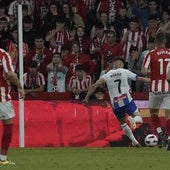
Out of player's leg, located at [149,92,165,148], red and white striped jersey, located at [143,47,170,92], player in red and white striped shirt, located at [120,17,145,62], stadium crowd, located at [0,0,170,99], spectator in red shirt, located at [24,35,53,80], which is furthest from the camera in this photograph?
player in red and white striped shirt, located at [120,17,145,62]

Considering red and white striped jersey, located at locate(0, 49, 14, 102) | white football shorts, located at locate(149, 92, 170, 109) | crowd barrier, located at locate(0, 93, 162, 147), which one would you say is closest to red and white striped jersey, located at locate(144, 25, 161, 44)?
crowd barrier, located at locate(0, 93, 162, 147)

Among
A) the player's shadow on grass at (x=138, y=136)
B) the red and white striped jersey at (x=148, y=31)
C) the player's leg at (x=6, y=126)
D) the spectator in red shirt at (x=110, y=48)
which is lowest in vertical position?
the player's shadow on grass at (x=138, y=136)

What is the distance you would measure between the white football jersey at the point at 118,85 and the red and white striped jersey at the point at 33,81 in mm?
3350

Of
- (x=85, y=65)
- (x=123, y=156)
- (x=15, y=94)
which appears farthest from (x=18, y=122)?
(x=123, y=156)

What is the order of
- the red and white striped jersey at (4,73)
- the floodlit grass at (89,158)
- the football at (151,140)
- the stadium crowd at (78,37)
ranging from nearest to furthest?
the floodlit grass at (89,158) < the red and white striped jersey at (4,73) < the football at (151,140) < the stadium crowd at (78,37)

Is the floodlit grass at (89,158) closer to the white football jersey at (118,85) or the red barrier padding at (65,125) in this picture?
the red barrier padding at (65,125)

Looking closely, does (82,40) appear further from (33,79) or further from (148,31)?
(33,79)

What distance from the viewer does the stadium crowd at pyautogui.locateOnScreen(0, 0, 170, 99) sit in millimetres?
21844

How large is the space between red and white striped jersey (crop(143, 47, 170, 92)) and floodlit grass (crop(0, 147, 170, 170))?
1335 mm

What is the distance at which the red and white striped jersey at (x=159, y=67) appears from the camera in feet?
60.5

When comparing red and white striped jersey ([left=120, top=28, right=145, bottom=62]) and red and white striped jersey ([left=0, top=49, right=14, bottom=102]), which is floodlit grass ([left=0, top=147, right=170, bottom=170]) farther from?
red and white striped jersey ([left=120, top=28, right=145, bottom=62])

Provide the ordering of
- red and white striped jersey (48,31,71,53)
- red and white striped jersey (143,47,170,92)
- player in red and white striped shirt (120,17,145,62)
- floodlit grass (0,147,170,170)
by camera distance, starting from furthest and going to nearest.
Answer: red and white striped jersey (48,31,71,53), player in red and white striped shirt (120,17,145,62), red and white striped jersey (143,47,170,92), floodlit grass (0,147,170,170)

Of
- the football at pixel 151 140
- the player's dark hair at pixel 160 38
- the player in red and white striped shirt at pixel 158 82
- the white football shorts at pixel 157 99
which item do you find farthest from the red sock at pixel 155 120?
→ the player's dark hair at pixel 160 38

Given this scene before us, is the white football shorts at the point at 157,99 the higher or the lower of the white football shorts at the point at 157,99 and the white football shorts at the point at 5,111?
the lower
